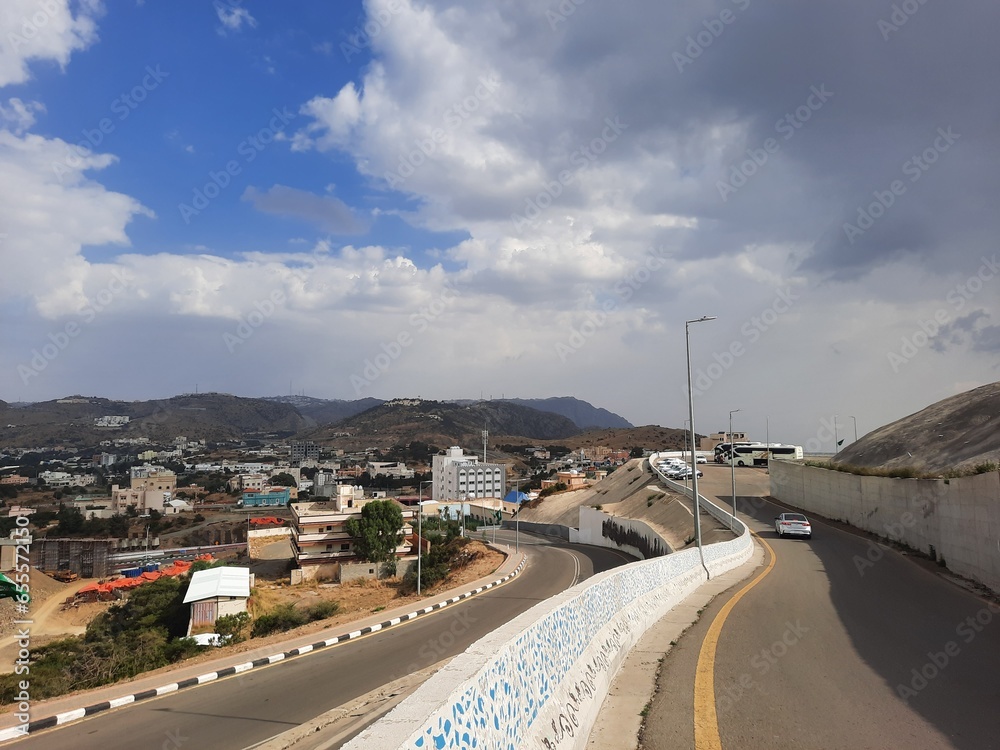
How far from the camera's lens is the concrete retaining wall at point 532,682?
3.09 meters

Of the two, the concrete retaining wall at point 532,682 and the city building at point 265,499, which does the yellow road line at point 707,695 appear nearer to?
the concrete retaining wall at point 532,682

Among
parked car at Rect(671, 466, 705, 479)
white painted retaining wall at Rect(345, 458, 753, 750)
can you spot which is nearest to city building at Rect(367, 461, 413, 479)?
parked car at Rect(671, 466, 705, 479)

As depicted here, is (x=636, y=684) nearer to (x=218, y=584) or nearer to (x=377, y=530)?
(x=218, y=584)

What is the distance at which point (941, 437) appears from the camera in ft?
145

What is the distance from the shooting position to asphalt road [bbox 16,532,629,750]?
9.14 meters

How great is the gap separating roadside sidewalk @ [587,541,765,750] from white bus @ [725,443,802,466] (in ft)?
208

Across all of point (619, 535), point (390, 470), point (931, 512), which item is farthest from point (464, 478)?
point (931, 512)

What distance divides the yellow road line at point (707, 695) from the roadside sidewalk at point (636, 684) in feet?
1.49

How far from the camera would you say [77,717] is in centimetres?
1012

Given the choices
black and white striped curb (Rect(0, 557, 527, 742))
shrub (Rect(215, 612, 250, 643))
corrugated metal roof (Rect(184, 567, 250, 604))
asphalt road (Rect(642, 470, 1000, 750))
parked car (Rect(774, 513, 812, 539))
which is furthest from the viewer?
corrugated metal roof (Rect(184, 567, 250, 604))

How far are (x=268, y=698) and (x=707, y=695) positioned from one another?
801cm

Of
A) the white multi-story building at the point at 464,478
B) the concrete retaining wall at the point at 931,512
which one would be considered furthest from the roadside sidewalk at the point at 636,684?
the white multi-story building at the point at 464,478

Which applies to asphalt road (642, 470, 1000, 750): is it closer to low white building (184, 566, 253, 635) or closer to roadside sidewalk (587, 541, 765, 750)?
roadside sidewalk (587, 541, 765, 750)

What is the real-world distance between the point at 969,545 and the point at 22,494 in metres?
152
